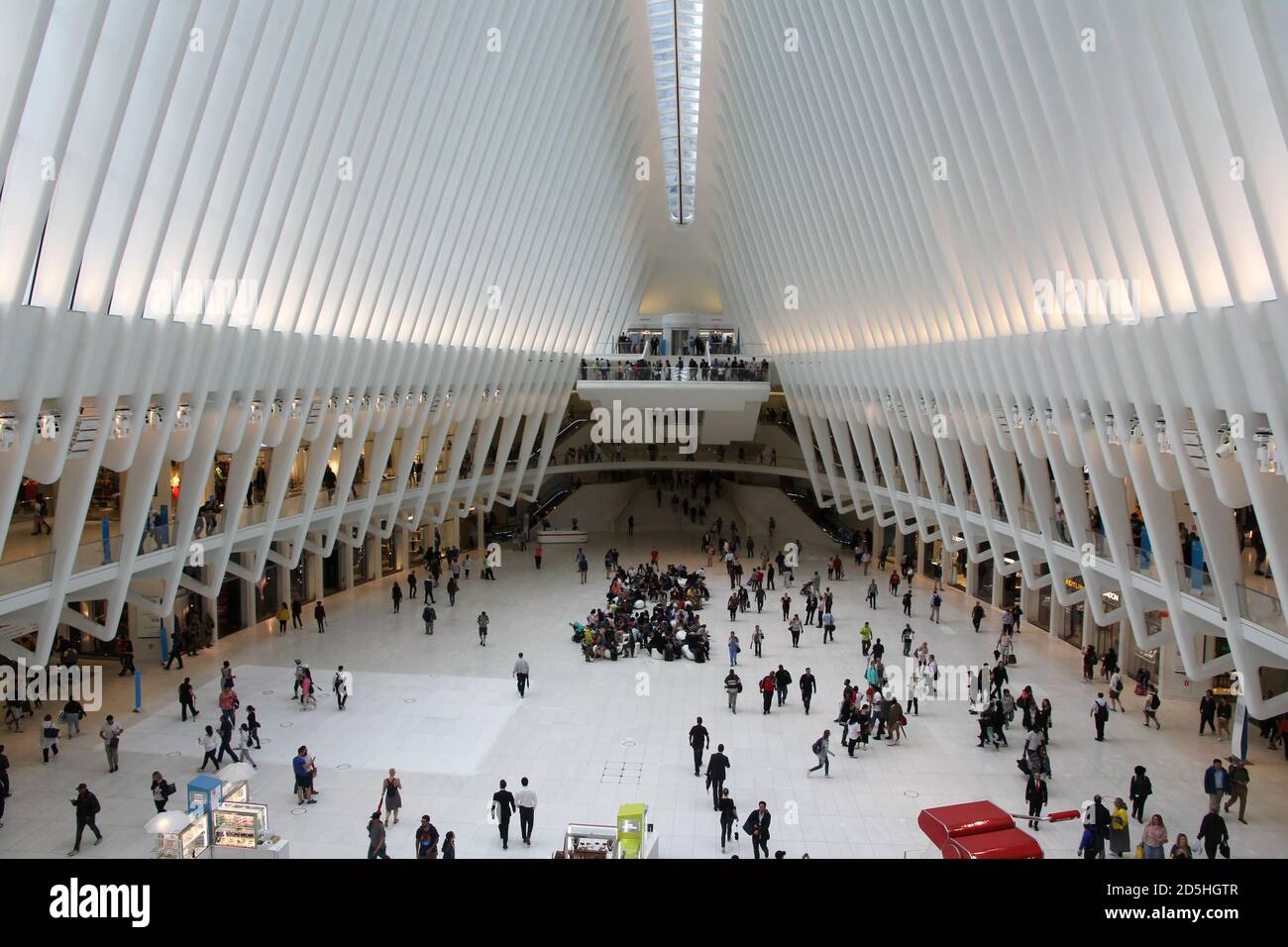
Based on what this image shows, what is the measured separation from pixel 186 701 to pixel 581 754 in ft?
23.7

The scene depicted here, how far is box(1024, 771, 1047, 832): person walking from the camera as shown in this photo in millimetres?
12867

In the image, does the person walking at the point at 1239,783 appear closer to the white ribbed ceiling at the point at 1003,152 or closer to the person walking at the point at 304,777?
the white ribbed ceiling at the point at 1003,152

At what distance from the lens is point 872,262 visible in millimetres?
23328

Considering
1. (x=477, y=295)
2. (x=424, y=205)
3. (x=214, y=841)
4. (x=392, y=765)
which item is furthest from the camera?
(x=477, y=295)

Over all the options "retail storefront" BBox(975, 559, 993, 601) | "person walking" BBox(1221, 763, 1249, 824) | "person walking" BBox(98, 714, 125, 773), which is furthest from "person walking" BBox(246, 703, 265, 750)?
"retail storefront" BBox(975, 559, 993, 601)

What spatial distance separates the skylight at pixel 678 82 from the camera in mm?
28166

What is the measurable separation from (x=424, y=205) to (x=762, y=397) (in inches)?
700

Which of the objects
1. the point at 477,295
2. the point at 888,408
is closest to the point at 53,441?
the point at 477,295

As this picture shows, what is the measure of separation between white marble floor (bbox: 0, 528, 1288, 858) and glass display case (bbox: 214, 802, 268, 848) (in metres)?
1.35

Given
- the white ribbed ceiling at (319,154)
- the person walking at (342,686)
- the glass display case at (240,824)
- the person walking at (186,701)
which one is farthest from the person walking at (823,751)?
the white ribbed ceiling at (319,154)

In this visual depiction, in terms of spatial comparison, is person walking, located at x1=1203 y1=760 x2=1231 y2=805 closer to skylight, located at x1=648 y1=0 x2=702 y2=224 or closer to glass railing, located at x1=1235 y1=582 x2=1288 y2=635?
glass railing, located at x1=1235 y1=582 x2=1288 y2=635

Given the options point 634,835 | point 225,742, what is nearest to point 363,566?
point 225,742
